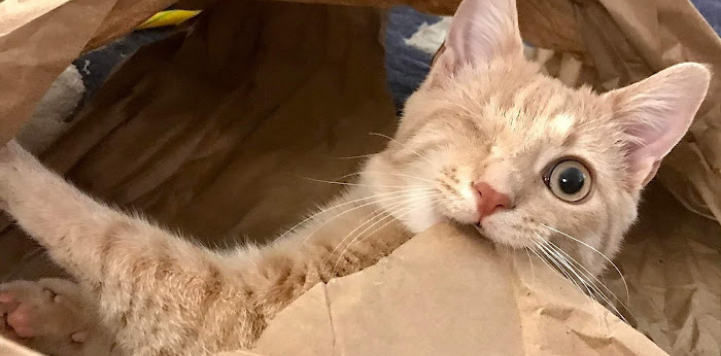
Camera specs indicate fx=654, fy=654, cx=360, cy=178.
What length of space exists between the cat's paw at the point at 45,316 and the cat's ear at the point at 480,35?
68cm

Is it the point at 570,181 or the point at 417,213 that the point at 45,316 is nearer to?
the point at 417,213

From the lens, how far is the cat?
88 cm

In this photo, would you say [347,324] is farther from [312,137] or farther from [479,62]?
[312,137]

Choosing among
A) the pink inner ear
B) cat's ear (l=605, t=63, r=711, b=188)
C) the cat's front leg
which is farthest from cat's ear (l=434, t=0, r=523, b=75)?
the cat's front leg

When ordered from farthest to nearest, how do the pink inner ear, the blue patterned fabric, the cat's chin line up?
the blue patterned fabric, the pink inner ear, the cat's chin

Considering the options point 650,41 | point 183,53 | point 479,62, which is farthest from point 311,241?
point 183,53

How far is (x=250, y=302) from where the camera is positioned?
0.90m

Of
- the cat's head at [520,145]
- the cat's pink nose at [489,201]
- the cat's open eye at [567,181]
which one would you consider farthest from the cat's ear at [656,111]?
the cat's pink nose at [489,201]

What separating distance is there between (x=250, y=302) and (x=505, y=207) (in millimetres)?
369

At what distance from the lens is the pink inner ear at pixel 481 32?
98 cm

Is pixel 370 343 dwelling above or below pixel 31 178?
below

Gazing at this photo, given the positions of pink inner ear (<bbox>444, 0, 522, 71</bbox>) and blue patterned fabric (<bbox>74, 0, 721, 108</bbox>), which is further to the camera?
blue patterned fabric (<bbox>74, 0, 721, 108</bbox>)

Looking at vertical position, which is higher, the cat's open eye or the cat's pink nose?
the cat's pink nose

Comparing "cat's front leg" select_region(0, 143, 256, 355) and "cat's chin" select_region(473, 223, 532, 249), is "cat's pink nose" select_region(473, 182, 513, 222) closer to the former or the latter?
"cat's chin" select_region(473, 223, 532, 249)
